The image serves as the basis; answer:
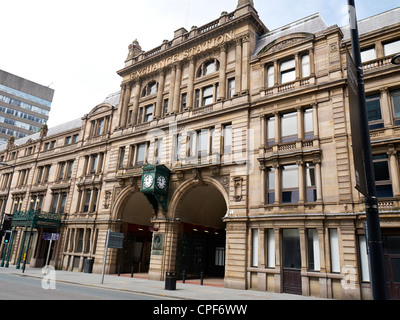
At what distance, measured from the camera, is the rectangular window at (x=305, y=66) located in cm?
2352

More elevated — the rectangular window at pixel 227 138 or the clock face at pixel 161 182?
the rectangular window at pixel 227 138

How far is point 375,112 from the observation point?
1983 cm

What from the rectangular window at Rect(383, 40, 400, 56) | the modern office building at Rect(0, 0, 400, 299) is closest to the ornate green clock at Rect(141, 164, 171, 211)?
the modern office building at Rect(0, 0, 400, 299)

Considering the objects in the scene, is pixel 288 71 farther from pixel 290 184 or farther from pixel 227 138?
pixel 290 184

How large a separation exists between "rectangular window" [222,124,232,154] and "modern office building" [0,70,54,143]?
3249 inches

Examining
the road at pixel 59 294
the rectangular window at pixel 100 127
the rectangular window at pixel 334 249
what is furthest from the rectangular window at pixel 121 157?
the rectangular window at pixel 334 249

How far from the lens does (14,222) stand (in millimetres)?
37000

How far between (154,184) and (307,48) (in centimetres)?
1624

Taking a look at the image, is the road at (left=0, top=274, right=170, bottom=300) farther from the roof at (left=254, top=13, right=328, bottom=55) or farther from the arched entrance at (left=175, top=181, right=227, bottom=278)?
the roof at (left=254, top=13, right=328, bottom=55)

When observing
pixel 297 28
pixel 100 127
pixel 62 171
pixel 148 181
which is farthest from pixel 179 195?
pixel 62 171

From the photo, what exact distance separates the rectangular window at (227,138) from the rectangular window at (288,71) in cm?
579

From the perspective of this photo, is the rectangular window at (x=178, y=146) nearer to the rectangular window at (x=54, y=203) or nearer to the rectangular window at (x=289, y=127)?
the rectangular window at (x=289, y=127)
